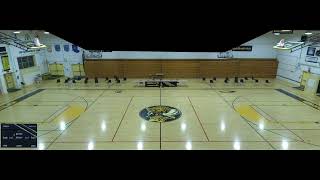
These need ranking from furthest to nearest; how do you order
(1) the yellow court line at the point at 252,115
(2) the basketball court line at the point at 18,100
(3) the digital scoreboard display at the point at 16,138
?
(2) the basketball court line at the point at 18,100, (1) the yellow court line at the point at 252,115, (3) the digital scoreboard display at the point at 16,138

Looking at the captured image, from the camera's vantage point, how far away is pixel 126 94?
1647 cm

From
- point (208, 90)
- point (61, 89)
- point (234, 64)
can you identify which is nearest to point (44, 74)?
point (61, 89)

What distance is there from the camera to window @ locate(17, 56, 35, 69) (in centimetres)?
1939

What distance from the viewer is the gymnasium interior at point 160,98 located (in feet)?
29.2

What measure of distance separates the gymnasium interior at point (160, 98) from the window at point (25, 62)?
0.09 metres

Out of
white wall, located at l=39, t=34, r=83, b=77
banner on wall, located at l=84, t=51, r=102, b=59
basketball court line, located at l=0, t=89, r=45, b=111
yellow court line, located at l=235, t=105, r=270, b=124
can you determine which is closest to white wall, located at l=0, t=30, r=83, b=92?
white wall, located at l=39, t=34, r=83, b=77

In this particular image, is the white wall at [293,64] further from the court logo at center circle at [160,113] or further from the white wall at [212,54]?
the court logo at center circle at [160,113]

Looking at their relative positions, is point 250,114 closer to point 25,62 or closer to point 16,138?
point 16,138

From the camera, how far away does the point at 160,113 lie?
481 inches

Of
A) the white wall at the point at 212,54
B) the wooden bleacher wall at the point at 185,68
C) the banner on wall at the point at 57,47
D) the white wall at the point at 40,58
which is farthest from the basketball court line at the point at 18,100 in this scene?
the white wall at the point at 212,54

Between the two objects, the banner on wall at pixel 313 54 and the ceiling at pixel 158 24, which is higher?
the ceiling at pixel 158 24
